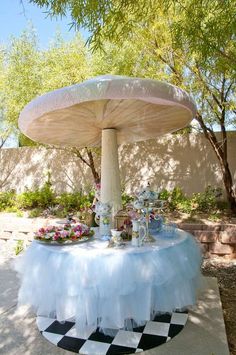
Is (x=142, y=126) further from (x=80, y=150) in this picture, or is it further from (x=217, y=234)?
(x=80, y=150)

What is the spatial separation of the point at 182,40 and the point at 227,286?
9.29ft

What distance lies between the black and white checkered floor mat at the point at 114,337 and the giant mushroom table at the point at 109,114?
1112 millimetres

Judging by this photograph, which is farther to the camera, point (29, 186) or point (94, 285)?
point (29, 186)

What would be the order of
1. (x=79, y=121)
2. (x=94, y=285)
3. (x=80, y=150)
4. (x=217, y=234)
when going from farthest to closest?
1. (x=80, y=150)
2. (x=217, y=234)
3. (x=79, y=121)
4. (x=94, y=285)

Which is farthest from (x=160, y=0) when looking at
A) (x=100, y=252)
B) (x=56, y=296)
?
(x=56, y=296)

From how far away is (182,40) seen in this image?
294 centimetres

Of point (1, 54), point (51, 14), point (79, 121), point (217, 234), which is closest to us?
point (51, 14)

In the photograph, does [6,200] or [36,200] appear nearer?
[36,200]

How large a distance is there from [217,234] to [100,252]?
285 centimetres

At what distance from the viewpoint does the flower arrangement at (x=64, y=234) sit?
2.57 m

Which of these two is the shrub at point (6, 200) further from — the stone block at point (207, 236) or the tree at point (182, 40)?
the stone block at point (207, 236)

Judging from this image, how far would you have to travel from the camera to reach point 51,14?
2.60 metres

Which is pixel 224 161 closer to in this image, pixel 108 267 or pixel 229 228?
pixel 229 228

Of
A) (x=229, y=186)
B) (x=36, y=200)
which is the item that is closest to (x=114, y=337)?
(x=229, y=186)
